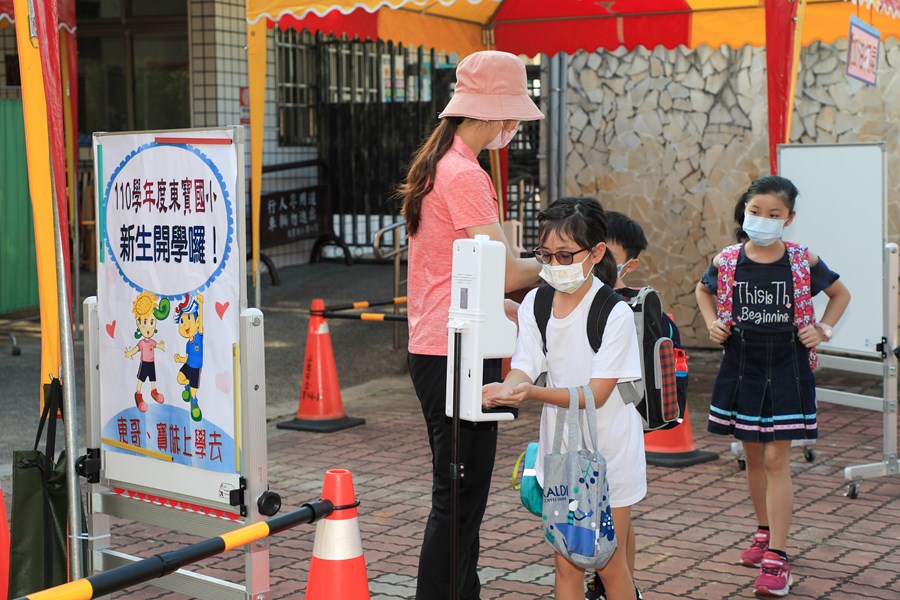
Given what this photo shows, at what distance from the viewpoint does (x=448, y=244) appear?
4.33m

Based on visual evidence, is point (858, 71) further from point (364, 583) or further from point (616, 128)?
point (364, 583)

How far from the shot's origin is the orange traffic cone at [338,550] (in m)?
3.92

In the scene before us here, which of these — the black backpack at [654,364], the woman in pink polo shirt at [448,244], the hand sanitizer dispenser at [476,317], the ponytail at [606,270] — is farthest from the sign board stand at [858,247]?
the hand sanitizer dispenser at [476,317]

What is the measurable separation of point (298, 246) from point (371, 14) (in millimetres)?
6656

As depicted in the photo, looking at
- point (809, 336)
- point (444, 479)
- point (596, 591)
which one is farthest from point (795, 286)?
point (444, 479)

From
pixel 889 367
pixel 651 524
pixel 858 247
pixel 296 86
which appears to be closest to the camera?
pixel 651 524

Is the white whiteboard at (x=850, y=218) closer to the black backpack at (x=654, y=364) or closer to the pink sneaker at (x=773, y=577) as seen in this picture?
the pink sneaker at (x=773, y=577)

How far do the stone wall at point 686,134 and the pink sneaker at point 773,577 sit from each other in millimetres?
5737

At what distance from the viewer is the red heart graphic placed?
4.18 metres

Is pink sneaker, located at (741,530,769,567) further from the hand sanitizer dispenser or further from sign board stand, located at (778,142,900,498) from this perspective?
the hand sanitizer dispenser

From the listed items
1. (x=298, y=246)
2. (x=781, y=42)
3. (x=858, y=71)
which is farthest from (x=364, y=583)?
(x=298, y=246)

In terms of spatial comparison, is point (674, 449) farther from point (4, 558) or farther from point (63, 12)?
point (63, 12)

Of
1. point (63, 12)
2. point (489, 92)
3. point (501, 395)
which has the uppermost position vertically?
point (63, 12)

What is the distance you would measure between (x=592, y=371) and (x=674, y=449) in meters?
3.82
